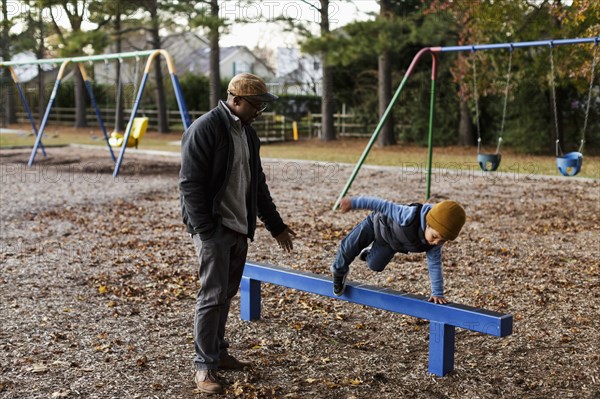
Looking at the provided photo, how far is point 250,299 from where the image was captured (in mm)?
5188

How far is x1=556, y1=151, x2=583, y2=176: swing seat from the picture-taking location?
9930 millimetres

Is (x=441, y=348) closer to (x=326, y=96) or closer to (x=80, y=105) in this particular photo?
(x=326, y=96)

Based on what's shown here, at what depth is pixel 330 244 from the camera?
8086 mm

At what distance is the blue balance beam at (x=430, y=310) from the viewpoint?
389cm

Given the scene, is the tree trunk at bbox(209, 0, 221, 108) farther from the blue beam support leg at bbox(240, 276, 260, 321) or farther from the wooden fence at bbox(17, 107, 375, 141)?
the blue beam support leg at bbox(240, 276, 260, 321)

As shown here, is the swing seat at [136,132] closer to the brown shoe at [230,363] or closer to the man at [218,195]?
the brown shoe at [230,363]

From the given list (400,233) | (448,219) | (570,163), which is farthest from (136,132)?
(448,219)

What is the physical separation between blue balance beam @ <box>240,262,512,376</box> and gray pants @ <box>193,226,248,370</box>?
0.90 meters

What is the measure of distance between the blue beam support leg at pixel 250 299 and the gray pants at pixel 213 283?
3.82 ft

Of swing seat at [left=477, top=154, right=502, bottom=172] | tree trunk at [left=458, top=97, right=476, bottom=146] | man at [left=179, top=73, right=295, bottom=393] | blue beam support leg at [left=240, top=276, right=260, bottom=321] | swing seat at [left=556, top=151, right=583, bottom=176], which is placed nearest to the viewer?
man at [left=179, top=73, right=295, bottom=393]

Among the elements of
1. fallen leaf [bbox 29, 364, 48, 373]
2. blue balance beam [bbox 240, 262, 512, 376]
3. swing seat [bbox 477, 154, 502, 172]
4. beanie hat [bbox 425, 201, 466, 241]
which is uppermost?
beanie hat [bbox 425, 201, 466, 241]

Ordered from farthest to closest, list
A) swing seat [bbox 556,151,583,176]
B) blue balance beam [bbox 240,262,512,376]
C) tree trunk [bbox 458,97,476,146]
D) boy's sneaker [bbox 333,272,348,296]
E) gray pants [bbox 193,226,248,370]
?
1. tree trunk [bbox 458,97,476,146]
2. swing seat [bbox 556,151,583,176]
3. boy's sneaker [bbox 333,272,348,296]
4. blue balance beam [bbox 240,262,512,376]
5. gray pants [bbox 193,226,248,370]

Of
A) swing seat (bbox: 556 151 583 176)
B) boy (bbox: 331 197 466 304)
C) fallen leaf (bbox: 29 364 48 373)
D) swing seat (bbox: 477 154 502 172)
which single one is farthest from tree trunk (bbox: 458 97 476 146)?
fallen leaf (bbox: 29 364 48 373)

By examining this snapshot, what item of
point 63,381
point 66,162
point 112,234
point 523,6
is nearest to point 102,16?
point 66,162
